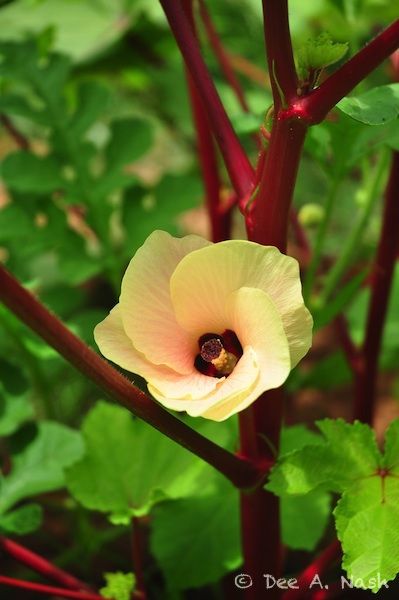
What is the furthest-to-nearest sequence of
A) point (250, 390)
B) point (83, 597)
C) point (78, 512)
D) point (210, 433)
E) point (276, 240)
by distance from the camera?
point (78, 512)
point (210, 433)
point (83, 597)
point (276, 240)
point (250, 390)

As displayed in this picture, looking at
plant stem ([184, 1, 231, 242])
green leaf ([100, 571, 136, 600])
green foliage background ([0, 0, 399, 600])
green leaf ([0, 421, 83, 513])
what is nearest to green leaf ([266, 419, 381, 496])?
green foliage background ([0, 0, 399, 600])

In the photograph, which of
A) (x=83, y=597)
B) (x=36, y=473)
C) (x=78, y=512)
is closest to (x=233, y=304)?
(x=83, y=597)

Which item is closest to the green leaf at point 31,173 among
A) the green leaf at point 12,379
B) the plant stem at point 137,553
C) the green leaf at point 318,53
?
the green leaf at point 12,379

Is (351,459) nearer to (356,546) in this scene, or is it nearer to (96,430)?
(356,546)

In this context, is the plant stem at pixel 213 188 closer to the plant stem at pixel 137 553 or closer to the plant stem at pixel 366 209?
the plant stem at pixel 366 209

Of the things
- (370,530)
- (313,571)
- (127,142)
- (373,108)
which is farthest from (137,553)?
(127,142)

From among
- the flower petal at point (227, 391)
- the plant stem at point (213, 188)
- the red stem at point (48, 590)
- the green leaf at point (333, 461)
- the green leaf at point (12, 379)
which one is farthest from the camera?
the plant stem at point (213, 188)

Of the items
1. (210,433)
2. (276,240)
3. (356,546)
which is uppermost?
(276,240)
